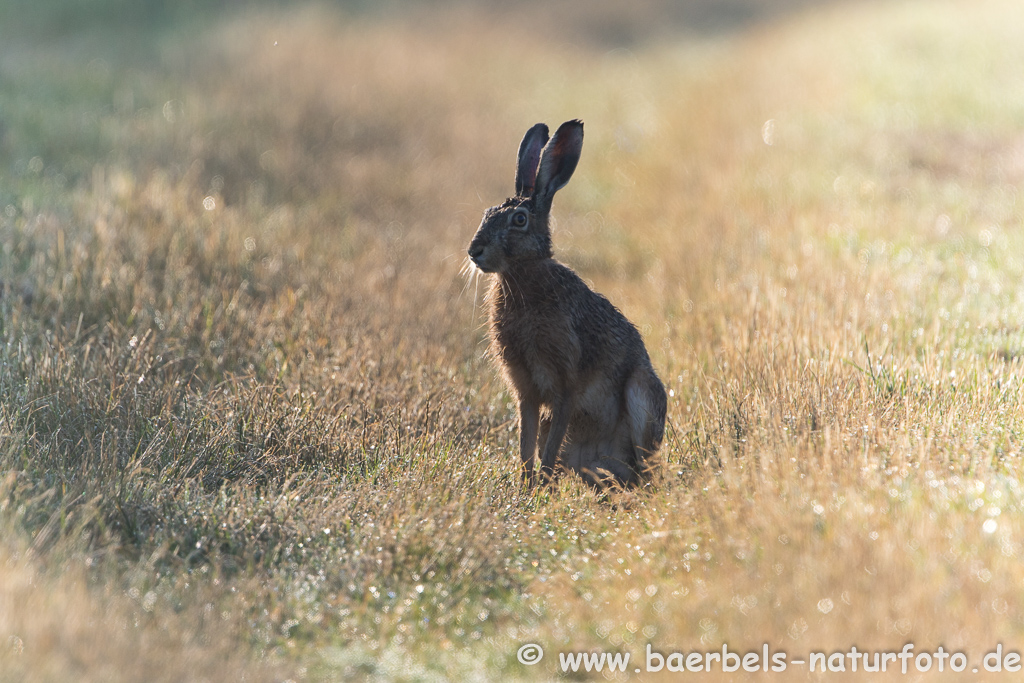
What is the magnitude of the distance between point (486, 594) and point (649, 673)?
0.94m

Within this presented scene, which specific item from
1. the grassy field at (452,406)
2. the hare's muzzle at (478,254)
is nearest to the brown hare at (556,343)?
the hare's muzzle at (478,254)

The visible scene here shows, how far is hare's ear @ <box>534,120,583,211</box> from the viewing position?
5.03m

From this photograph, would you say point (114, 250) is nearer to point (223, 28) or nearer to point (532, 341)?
point (532, 341)

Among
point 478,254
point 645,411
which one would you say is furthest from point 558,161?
point 645,411

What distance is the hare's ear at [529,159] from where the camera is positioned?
5230mm

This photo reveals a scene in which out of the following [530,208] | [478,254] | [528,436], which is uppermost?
[530,208]

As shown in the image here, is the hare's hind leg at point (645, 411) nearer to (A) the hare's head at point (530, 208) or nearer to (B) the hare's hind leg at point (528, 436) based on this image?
(B) the hare's hind leg at point (528, 436)

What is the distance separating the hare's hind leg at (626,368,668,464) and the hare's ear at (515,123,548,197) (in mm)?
1183

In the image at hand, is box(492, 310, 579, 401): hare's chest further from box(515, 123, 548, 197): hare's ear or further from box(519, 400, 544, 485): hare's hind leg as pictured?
box(515, 123, 548, 197): hare's ear

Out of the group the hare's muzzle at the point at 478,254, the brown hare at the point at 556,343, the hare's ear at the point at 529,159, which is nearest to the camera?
the hare's muzzle at the point at 478,254

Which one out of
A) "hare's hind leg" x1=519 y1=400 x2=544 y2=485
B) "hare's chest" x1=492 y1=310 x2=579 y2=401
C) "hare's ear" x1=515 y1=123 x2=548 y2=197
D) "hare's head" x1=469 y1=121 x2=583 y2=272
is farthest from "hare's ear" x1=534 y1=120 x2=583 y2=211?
"hare's hind leg" x1=519 y1=400 x2=544 y2=485

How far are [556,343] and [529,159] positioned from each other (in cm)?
108

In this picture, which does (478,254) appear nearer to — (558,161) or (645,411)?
(558,161)

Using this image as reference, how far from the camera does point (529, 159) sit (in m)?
5.27
